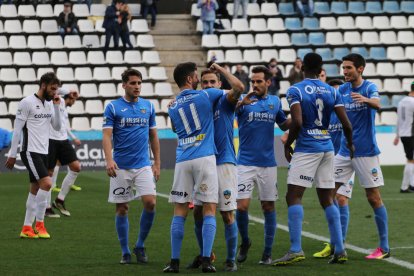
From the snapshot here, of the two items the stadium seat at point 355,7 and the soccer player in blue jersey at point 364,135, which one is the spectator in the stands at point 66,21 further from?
the soccer player in blue jersey at point 364,135

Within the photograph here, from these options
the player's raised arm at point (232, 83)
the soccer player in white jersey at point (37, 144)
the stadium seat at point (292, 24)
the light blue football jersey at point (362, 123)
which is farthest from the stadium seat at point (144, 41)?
the player's raised arm at point (232, 83)

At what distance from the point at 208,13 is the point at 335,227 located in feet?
79.0

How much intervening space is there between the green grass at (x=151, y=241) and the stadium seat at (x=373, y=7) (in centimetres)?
1784

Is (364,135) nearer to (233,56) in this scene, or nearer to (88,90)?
(88,90)

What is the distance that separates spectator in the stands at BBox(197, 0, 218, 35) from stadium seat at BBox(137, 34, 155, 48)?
1.87 meters

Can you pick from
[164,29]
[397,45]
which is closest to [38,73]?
[164,29]

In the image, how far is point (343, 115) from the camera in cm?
1082

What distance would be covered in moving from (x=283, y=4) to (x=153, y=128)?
26028mm

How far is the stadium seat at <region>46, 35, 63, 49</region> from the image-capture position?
33781 millimetres

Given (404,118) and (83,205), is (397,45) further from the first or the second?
(83,205)

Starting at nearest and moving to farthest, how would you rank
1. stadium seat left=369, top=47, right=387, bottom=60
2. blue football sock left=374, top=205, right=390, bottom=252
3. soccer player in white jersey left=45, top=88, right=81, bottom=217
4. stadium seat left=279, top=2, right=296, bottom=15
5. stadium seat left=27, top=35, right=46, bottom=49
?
blue football sock left=374, top=205, right=390, bottom=252, soccer player in white jersey left=45, top=88, right=81, bottom=217, stadium seat left=27, top=35, right=46, bottom=49, stadium seat left=369, top=47, right=387, bottom=60, stadium seat left=279, top=2, right=296, bottom=15

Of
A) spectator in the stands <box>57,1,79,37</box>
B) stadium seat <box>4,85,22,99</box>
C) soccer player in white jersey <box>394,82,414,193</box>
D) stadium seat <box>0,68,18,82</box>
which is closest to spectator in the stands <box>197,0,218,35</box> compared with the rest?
spectator in the stands <box>57,1,79,37</box>

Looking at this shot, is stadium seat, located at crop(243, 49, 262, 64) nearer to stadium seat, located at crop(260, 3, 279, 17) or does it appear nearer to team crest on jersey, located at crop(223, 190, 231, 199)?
stadium seat, located at crop(260, 3, 279, 17)

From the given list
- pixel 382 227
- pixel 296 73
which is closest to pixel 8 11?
pixel 296 73
